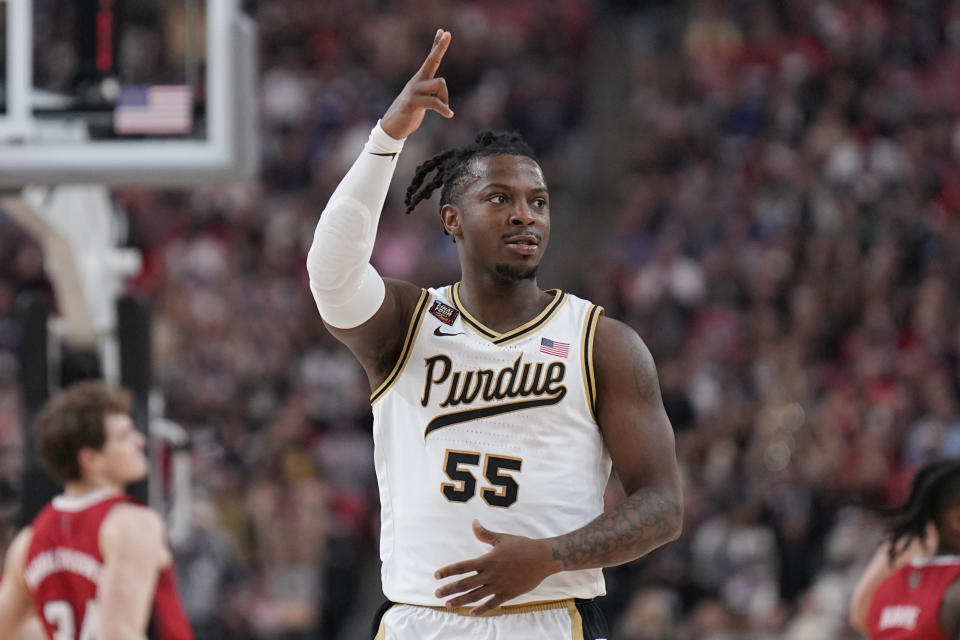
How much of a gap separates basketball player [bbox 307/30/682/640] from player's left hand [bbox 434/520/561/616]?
0.13m

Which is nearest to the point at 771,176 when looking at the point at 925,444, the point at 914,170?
the point at 914,170

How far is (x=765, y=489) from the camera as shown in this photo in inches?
416

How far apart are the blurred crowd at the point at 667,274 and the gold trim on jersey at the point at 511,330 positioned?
640cm

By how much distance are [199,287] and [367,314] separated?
35.7ft

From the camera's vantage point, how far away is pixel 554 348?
3.63 metres

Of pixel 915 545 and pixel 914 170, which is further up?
pixel 914 170

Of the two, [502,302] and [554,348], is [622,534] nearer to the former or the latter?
[554,348]

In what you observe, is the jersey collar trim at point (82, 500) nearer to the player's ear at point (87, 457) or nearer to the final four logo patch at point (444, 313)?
the player's ear at point (87, 457)

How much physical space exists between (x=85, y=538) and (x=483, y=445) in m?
2.13

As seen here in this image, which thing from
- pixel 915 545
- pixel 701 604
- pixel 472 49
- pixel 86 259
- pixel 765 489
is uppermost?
pixel 472 49

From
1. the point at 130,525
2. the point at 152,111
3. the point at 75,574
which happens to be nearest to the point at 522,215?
the point at 130,525

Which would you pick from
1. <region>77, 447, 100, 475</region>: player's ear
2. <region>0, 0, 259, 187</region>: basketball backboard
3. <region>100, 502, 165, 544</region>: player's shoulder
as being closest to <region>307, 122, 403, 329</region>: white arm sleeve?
<region>100, 502, 165, 544</region>: player's shoulder

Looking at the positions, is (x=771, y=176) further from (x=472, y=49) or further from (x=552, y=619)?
(x=552, y=619)

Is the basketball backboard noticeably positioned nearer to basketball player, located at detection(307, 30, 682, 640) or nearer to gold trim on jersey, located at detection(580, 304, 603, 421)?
basketball player, located at detection(307, 30, 682, 640)
